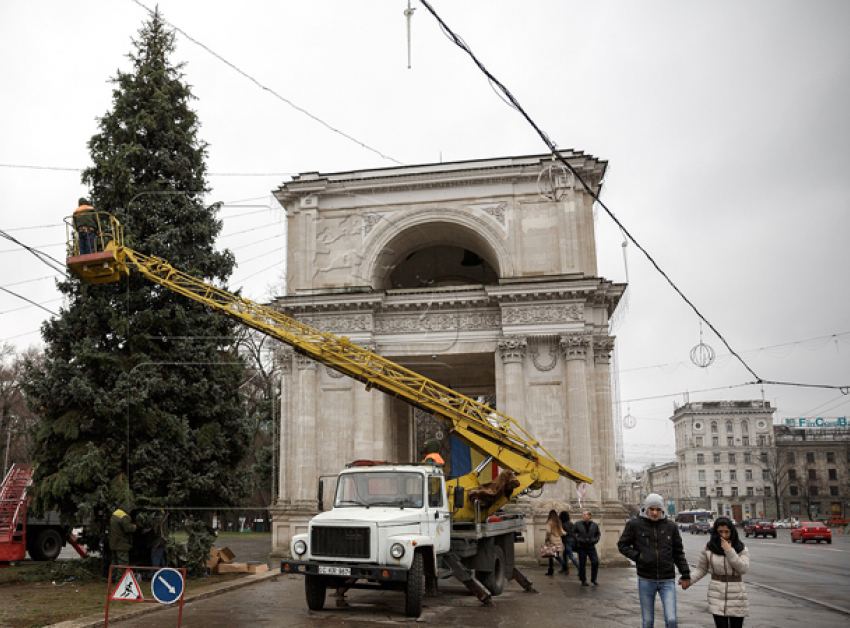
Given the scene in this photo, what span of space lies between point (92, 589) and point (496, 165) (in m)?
20.1

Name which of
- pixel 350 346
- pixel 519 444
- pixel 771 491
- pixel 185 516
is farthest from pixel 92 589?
pixel 771 491

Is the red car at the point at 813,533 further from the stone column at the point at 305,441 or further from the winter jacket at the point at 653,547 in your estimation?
the winter jacket at the point at 653,547

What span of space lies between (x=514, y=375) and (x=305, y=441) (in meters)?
8.32

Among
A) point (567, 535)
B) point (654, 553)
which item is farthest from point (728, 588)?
point (567, 535)

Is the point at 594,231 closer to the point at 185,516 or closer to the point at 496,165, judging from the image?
the point at 496,165

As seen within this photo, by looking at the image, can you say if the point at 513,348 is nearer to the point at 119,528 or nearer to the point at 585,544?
the point at 585,544

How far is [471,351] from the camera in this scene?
28.0 m

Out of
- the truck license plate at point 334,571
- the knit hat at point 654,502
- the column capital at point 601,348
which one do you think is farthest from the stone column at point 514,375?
the knit hat at point 654,502

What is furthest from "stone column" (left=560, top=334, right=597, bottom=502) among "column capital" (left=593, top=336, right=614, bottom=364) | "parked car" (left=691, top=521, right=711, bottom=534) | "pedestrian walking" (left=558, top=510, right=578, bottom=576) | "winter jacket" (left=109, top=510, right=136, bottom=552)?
"parked car" (left=691, top=521, right=711, bottom=534)

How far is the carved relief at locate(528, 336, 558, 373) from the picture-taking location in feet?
88.8

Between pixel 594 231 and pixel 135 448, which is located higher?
pixel 594 231

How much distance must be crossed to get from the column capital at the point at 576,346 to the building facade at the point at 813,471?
8512 cm

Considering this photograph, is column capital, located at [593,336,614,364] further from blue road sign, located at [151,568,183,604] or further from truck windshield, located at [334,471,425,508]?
blue road sign, located at [151,568,183,604]

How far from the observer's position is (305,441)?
91.2ft
